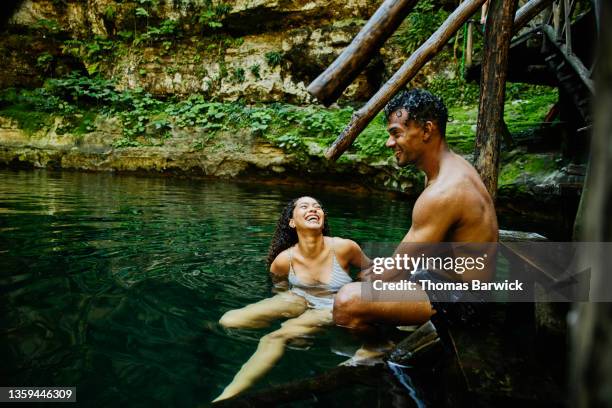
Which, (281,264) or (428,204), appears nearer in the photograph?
(428,204)

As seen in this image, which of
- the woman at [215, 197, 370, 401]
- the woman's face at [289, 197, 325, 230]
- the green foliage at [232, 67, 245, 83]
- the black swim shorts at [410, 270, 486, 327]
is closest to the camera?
the black swim shorts at [410, 270, 486, 327]

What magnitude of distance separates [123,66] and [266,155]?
871cm

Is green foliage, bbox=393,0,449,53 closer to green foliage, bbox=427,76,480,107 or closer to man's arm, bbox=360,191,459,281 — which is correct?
green foliage, bbox=427,76,480,107

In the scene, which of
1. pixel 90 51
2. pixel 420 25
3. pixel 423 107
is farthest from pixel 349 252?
pixel 90 51

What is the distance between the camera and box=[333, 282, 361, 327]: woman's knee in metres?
2.52

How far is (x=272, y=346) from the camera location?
2.42 metres

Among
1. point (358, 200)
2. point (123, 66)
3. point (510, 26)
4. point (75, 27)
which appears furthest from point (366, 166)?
point (75, 27)

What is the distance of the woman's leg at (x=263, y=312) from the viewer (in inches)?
113

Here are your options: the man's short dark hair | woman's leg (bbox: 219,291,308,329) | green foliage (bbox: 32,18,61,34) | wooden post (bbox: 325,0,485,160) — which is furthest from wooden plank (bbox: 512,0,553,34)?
green foliage (bbox: 32,18,61,34)

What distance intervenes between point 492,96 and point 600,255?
407cm

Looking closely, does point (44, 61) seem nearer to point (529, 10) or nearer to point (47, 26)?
point (47, 26)

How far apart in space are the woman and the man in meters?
0.38

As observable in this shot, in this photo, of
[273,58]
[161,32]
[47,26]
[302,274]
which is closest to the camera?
[302,274]

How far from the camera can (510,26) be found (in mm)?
3732
